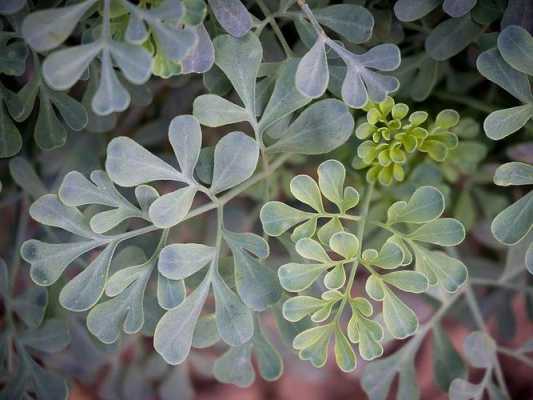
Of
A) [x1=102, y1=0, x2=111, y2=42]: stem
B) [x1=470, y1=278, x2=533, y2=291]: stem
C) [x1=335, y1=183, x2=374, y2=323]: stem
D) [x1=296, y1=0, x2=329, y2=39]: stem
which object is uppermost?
[x1=102, y1=0, x2=111, y2=42]: stem

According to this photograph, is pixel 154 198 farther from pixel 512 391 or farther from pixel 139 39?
pixel 512 391

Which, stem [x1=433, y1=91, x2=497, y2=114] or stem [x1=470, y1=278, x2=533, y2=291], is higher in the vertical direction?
stem [x1=433, y1=91, x2=497, y2=114]

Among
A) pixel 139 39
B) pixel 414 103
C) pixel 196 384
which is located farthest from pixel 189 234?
pixel 139 39

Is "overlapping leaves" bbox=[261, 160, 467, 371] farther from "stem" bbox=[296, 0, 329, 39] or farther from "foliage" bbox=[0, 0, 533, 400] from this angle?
"stem" bbox=[296, 0, 329, 39]

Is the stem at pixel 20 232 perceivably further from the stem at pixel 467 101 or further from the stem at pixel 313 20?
the stem at pixel 467 101

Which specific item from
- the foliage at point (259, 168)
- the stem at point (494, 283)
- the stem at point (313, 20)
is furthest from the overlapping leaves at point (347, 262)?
the stem at point (494, 283)

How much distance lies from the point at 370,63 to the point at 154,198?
0.25 meters

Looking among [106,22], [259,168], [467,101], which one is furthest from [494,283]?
[106,22]

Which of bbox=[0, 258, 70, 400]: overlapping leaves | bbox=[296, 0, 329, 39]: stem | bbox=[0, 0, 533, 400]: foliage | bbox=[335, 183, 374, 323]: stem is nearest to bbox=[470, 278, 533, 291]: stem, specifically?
bbox=[0, 0, 533, 400]: foliage

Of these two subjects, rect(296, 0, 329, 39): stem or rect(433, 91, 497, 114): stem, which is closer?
rect(296, 0, 329, 39): stem

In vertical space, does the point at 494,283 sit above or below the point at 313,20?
below

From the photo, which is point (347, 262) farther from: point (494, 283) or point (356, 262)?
point (494, 283)

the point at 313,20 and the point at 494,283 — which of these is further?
the point at 494,283

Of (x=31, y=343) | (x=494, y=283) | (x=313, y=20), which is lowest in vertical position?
(x=494, y=283)
